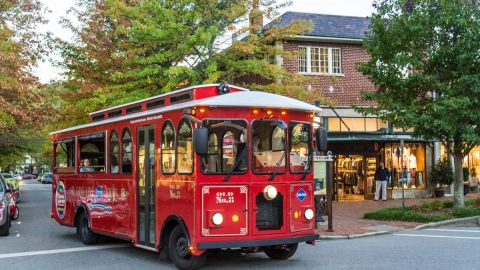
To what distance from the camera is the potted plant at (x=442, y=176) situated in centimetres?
2616

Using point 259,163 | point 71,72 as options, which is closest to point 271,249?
point 259,163

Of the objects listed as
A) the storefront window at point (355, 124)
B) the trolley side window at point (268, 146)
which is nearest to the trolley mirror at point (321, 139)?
the trolley side window at point (268, 146)

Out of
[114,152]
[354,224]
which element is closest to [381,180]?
[354,224]

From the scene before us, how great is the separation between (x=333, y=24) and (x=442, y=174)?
8.19m

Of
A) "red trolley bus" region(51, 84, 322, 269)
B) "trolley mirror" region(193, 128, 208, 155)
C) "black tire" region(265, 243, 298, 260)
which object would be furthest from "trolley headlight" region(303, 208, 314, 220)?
"trolley mirror" region(193, 128, 208, 155)

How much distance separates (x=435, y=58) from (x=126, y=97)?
31.7ft

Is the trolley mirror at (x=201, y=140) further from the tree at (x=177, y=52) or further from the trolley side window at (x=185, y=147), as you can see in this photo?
the tree at (x=177, y=52)

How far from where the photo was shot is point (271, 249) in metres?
10.2

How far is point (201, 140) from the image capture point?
8.37 metres

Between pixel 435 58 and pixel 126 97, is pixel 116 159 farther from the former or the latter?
pixel 435 58

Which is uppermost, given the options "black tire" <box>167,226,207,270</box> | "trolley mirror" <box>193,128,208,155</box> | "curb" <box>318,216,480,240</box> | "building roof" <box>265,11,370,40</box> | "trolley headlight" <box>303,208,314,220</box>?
"building roof" <box>265,11,370,40</box>

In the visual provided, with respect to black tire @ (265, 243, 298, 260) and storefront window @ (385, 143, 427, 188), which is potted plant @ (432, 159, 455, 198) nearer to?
storefront window @ (385, 143, 427, 188)

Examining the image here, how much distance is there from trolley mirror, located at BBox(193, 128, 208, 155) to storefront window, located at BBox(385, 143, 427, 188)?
18858 mm

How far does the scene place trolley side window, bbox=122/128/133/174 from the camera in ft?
36.2
